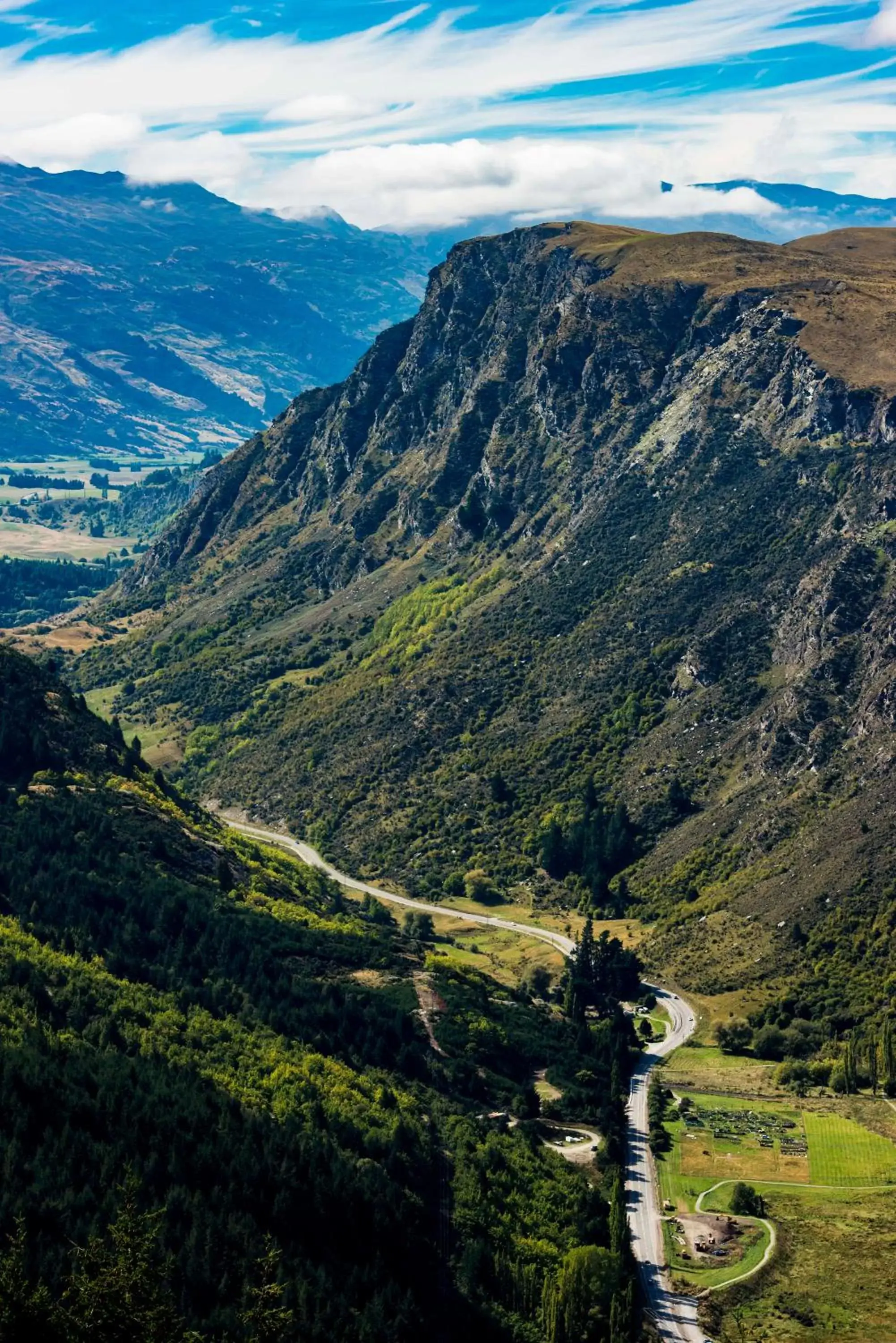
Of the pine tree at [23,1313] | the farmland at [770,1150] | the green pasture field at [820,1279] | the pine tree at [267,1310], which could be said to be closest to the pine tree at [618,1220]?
the farmland at [770,1150]

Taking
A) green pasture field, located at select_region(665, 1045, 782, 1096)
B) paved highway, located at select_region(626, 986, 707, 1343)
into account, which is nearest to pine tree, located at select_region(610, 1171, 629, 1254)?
paved highway, located at select_region(626, 986, 707, 1343)

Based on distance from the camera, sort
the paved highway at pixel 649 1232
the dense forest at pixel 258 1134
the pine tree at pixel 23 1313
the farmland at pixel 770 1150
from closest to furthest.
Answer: the pine tree at pixel 23 1313
the dense forest at pixel 258 1134
the paved highway at pixel 649 1232
the farmland at pixel 770 1150

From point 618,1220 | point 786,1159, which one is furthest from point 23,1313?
point 786,1159

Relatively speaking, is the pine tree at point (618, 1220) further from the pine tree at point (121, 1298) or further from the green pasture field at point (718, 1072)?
the pine tree at point (121, 1298)

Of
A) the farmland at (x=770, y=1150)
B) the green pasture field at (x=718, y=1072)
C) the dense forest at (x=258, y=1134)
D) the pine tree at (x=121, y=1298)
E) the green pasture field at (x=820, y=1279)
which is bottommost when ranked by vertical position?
the green pasture field at (x=718, y=1072)

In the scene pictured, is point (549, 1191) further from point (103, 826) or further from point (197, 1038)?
point (103, 826)

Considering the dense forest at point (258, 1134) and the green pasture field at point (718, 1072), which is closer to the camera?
the dense forest at point (258, 1134)

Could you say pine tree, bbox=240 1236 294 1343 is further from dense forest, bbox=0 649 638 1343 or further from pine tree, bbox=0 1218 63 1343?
pine tree, bbox=0 1218 63 1343

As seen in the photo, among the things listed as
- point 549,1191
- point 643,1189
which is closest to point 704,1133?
point 643,1189

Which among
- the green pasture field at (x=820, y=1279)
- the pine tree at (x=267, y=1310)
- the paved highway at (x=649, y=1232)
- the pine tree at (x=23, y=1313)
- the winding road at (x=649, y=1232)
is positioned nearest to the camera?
the pine tree at (x=23, y=1313)
